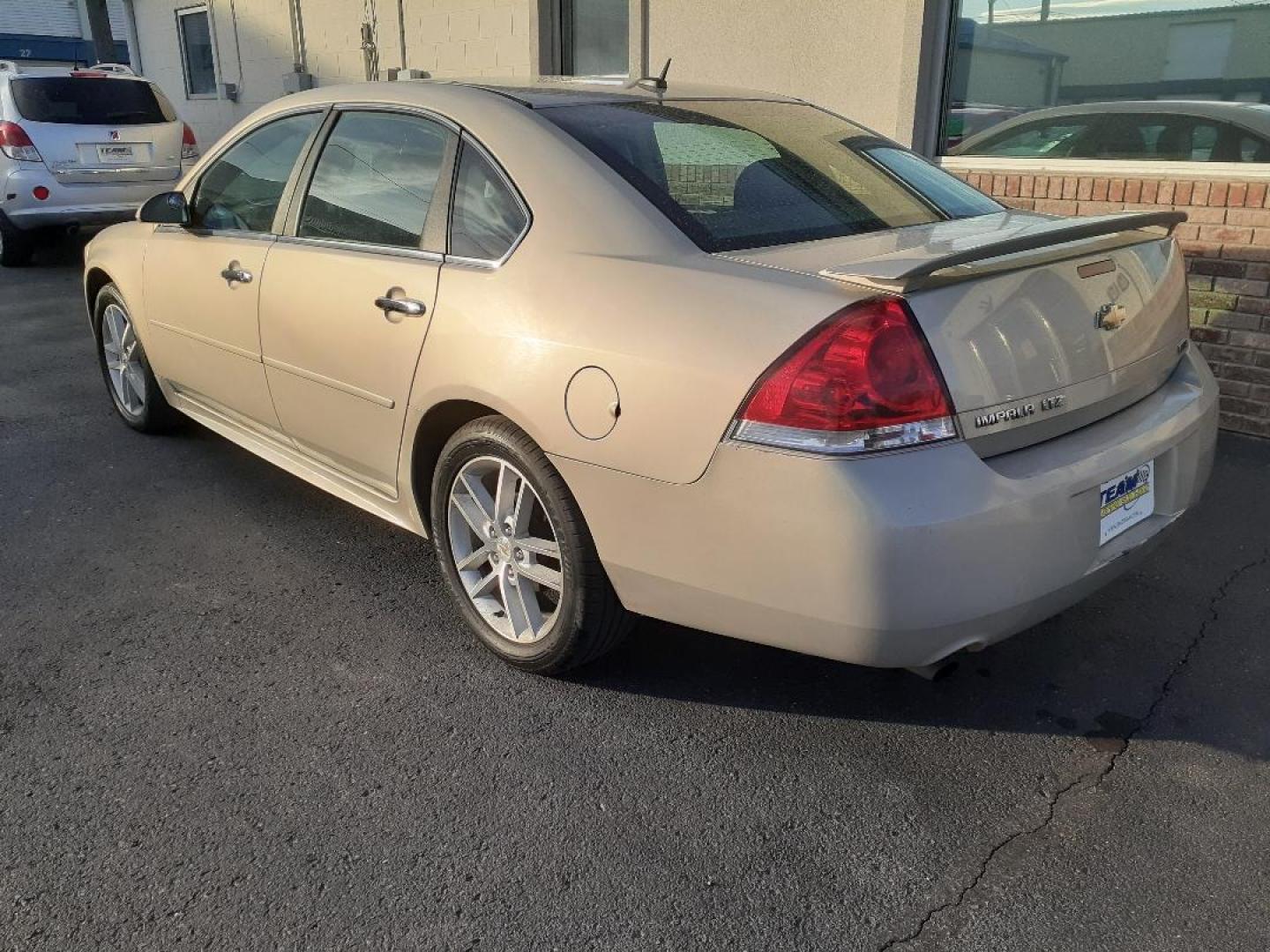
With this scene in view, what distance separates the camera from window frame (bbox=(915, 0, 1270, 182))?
16.8ft

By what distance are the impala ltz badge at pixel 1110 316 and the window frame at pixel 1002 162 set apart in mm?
2892

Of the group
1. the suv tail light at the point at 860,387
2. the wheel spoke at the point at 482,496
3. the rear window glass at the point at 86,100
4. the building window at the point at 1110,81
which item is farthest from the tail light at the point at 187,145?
the suv tail light at the point at 860,387

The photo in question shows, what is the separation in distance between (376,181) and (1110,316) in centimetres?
217

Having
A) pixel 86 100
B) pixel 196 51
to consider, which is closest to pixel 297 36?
pixel 86 100

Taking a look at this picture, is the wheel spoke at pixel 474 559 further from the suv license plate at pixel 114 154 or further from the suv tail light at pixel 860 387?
the suv license plate at pixel 114 154

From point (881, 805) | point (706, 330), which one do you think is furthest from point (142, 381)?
point (881, 805)

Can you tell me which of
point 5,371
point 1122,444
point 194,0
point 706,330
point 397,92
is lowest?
point 5,371

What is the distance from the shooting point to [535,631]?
3.03m

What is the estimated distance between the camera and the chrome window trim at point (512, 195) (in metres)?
2.86

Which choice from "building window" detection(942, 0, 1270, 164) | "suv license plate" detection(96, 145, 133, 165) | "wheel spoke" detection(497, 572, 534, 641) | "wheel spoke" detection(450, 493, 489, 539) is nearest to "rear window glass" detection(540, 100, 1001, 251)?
"wheel spoke" detection(450, 493, 489, 539)

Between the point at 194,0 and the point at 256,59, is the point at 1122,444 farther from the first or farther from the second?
the point at 194,0

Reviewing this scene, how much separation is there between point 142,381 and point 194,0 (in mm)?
11074

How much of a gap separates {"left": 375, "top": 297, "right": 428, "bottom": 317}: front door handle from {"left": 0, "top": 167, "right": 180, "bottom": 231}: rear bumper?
7.80 metres

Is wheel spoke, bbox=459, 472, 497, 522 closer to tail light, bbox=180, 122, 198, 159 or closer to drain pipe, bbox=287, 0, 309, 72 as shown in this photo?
tail light, bbox=180, 122, 198, 159
